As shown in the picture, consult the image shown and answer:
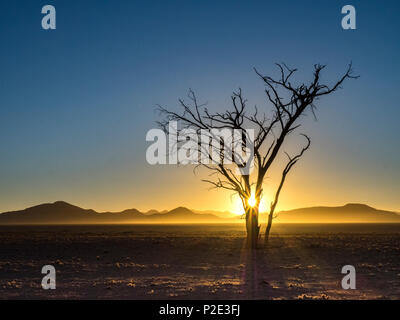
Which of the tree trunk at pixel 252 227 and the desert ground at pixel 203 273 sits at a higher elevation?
the tree trunk at pixel 252 227

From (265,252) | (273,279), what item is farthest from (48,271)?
(265,252)

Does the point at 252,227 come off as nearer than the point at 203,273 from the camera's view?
No

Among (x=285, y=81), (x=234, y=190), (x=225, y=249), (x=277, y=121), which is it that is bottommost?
(x=225, y=249)

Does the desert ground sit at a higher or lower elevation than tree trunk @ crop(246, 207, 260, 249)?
lower

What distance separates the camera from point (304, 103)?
24141mm

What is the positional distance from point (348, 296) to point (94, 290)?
6690 mm

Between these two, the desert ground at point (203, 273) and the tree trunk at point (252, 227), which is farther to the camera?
the tree trunk at point (252, 227)

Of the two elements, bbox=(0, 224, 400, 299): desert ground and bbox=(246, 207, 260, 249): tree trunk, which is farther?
bbox=(246, 207, 260, 249): tree trunk

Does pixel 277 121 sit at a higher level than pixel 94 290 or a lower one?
higher

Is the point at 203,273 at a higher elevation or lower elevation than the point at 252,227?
lower
